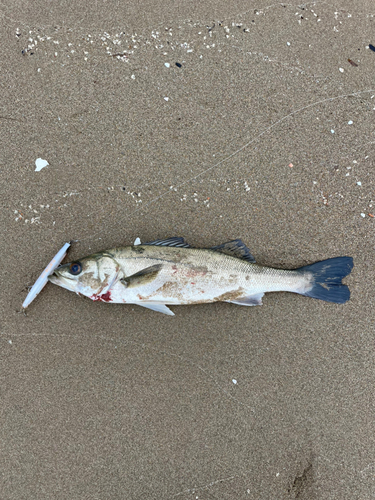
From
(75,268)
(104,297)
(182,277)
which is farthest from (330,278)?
(75,268)

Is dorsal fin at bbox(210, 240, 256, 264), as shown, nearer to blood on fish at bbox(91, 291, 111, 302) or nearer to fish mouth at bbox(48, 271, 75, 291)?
blood on fish at bbox(91, 291, 111, 302)

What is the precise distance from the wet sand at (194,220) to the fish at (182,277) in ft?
0.79

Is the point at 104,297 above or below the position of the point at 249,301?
above

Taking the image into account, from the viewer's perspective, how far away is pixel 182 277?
274 centimetres

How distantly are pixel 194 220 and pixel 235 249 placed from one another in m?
0.57

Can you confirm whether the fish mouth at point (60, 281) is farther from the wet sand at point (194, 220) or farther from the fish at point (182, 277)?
the wet sand at point (194, 220)

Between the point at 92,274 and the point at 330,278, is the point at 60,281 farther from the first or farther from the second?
the point at 330,278

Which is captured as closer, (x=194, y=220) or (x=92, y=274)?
(x=92, y=274)

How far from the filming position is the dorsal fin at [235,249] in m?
2.85

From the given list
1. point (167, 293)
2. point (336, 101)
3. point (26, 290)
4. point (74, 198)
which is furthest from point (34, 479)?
point (336, 101)

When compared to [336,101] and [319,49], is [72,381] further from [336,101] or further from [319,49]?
[319,49]

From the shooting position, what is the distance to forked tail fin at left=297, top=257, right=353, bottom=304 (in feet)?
9.49

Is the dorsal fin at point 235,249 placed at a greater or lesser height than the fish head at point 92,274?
lesser

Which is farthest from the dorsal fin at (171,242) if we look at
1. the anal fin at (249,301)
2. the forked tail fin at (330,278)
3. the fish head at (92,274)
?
the forked tail fin at (330,278)
